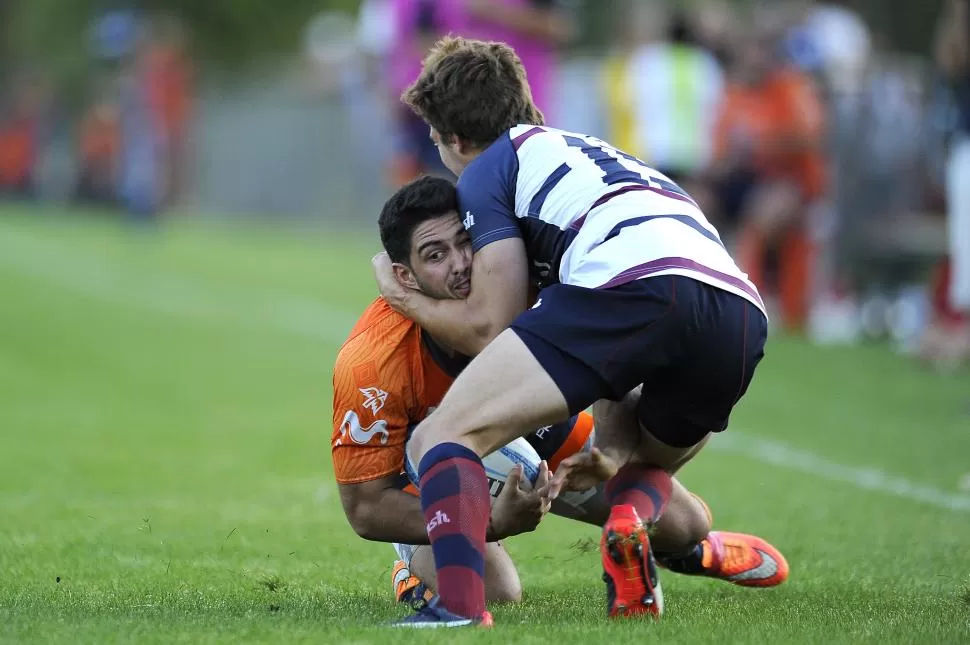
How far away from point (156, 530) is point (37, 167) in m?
37.5

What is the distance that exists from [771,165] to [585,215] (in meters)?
9.53

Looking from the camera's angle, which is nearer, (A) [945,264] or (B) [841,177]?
(A) [945,264]

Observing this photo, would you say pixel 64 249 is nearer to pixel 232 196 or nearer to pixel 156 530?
pixel 232 196

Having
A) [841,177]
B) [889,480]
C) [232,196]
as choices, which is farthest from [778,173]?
[232,196]

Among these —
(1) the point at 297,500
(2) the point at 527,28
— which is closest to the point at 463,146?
(1) the point at 297,500

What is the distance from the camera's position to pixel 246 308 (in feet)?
53.2

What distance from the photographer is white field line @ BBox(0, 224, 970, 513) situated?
7562mm

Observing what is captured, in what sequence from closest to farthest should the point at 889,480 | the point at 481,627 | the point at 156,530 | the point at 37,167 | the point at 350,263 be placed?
the point at 481,627 → the point at 156,530 → the point at 889,480 → the point at 350,263 → the point at 37,167

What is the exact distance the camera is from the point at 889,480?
7.45 m

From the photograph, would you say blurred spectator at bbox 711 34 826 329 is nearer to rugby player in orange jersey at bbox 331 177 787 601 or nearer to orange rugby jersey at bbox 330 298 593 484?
rugby player in orange jersey at bbox 331 177 787 601

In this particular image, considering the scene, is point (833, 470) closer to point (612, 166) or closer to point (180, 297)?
point (612, 166)

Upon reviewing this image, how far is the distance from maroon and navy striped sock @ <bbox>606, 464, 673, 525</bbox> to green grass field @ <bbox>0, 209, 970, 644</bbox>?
12.7 inches

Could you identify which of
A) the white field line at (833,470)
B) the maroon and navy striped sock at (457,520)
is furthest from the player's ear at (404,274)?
the white field line at (833,470)

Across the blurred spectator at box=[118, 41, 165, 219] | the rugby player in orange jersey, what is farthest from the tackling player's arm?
the blurred spectator at box=[118, 41, 165, 219]
